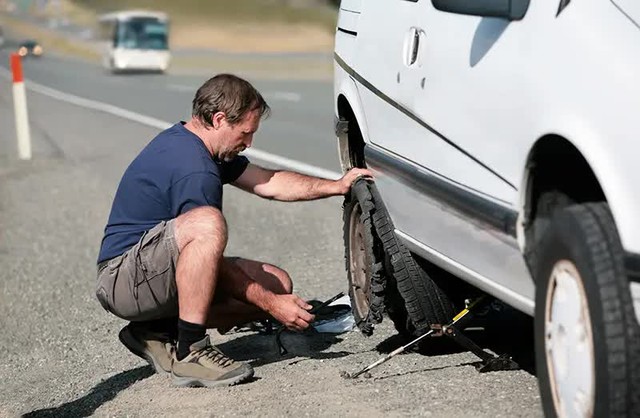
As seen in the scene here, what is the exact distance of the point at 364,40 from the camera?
19.0ft

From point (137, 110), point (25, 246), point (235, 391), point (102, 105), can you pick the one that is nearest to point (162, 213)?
point (235, 391)

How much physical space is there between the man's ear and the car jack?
44.2 inches

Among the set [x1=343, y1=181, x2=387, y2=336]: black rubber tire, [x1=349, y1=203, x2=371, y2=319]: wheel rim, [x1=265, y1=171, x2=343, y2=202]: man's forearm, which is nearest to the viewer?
[x1=343, y1=181, x2=387, y2=336]: black rubber tire

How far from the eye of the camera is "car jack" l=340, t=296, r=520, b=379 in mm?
5320

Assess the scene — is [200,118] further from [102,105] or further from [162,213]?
[102,105]

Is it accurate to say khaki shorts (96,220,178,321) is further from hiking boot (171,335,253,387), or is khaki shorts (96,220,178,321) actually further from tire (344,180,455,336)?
tire (344,180,455,336)

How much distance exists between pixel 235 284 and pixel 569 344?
2121mm

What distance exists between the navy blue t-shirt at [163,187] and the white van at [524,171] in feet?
2.25

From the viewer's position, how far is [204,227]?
536 centimetres

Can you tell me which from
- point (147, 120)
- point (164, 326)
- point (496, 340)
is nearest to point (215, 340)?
point (164, 326)

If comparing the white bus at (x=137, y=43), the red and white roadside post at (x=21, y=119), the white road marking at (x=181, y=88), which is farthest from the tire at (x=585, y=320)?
the white bus at (x=137, y=43)

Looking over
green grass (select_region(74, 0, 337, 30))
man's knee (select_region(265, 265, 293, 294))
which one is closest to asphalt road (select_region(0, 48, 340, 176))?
man's knee (select_region(265, 265, 293, 294))

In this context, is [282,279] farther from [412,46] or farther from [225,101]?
[412,46]

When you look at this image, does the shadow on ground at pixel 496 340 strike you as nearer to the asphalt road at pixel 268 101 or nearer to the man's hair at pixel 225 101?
the man's hair at pixel 225 101
